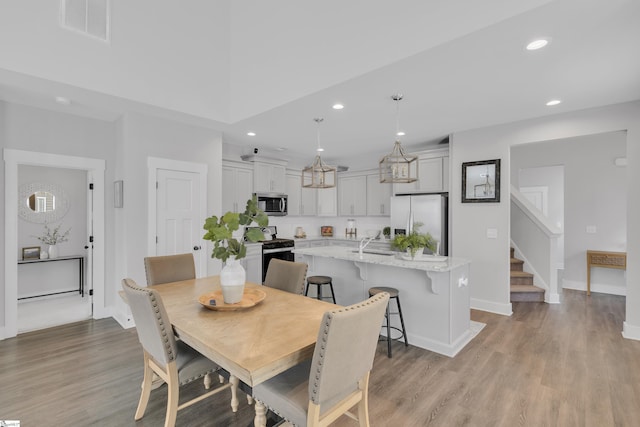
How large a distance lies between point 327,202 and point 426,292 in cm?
394

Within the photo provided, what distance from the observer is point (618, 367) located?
2725 mm

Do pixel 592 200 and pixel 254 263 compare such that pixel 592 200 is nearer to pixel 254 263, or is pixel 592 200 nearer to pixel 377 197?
pixel 377 197

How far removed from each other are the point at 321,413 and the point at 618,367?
2.95 meters

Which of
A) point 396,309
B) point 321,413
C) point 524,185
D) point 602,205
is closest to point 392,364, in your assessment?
point 396,309

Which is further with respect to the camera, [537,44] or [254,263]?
[254,263]

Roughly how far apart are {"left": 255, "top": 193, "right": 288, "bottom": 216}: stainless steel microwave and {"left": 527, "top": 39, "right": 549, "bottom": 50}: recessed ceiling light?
13.9 feet

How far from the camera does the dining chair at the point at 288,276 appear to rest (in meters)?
2.62

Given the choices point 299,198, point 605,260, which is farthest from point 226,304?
point 605,260

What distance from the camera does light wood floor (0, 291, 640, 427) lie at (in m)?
2.05

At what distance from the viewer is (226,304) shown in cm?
202

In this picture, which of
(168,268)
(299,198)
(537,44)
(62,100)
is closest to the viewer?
(537,44)

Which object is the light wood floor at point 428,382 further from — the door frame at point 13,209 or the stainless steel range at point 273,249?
the stainless steel range at point 273,249

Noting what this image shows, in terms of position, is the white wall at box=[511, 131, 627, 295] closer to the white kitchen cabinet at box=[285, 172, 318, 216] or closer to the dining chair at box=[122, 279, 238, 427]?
the white kitchen cabinet at box=[285, 172, 318, 216]

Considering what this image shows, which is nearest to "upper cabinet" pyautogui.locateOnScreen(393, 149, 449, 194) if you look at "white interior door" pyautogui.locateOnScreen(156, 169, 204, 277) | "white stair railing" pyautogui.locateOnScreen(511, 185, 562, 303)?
"white stair railing" pyautogui.locateOnScreen(511, 185, 562, 303)
